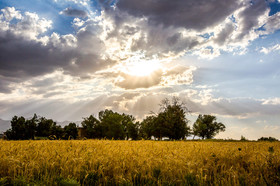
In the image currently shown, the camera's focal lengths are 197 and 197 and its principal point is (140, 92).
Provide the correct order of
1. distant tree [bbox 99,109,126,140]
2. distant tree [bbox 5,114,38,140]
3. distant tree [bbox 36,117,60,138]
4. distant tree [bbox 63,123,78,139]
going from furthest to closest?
1. distant tree [bbox 99,109,126,140]
2. distant tree [bbox 63,123,78,139]
3. distant tree [bbox 36,117,60,138]
4. distant tree [bbox 5,114,38,140]

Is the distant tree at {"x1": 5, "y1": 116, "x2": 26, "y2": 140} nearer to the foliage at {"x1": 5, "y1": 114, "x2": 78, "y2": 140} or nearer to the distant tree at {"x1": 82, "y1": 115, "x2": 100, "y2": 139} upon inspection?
the foliage at {"x1": 5, "y1": 114, "x2": 78, "y2": 140}

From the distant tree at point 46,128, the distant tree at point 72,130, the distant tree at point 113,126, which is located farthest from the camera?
the distant tree at point 113,126

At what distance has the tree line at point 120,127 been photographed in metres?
46.3

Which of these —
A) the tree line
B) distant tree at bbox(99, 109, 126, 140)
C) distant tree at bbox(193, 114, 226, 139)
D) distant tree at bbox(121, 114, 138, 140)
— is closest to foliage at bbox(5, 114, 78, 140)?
the tree line

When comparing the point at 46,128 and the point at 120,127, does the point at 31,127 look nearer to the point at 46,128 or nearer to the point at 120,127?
the point at 46,128

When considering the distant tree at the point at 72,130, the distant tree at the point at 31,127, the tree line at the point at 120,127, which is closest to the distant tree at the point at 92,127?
the tree line at the point at 120,127

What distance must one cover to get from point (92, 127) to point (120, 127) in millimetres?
11806

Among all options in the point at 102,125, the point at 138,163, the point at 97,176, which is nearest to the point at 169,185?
the point at 138,163

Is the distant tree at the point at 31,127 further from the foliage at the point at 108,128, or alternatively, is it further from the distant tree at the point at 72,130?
the foliage at the point at 108,128

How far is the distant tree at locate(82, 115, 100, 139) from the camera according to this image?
3174 inches

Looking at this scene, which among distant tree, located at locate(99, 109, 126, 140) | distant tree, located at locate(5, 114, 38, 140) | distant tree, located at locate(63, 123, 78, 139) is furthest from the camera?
distant tree, located at locate(99, 109, 126, 140)

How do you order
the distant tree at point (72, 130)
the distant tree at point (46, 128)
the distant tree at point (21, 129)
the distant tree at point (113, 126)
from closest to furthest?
the distant tree at point (21, 129)
the distant tree at point (46, 128)
the distant tree at point (72, 130)
the distant tree at point (113, 126)

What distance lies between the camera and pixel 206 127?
9138 cm

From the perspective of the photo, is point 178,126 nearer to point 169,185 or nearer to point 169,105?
point 169,105
